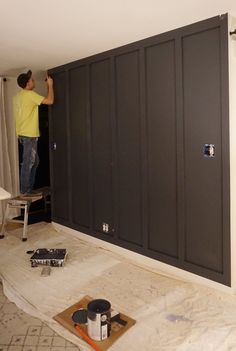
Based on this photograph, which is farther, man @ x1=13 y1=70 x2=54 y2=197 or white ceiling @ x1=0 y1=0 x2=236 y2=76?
man @ x1=13 y1=70 x2=54 y2=197

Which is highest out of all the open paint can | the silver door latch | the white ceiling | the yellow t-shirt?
the white ceiling

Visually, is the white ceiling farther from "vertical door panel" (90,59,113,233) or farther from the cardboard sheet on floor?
the cardboard sheet on floor

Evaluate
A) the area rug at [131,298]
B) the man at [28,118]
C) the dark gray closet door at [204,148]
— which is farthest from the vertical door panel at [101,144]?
the dark gray closet door at [204,148]

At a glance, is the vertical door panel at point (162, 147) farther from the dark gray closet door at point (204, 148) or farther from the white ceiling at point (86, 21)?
the white ceiling at point (86, 21)

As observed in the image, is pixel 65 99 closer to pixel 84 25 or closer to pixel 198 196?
pixel 84 25

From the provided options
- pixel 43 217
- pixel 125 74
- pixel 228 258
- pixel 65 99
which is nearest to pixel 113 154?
pixel 125 74

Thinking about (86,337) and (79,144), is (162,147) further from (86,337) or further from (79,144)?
(86,337)

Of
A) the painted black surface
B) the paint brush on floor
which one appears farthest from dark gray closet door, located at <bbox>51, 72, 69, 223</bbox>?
the paint brush on floor

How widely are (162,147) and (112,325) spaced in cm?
165

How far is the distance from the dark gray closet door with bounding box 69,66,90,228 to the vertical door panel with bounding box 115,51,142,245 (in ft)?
1.96

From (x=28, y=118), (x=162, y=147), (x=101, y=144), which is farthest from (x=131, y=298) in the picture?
(x=28, y=118)

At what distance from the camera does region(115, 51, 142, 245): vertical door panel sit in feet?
10.8

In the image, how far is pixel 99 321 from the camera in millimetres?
2076

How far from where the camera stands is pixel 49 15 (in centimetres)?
245
